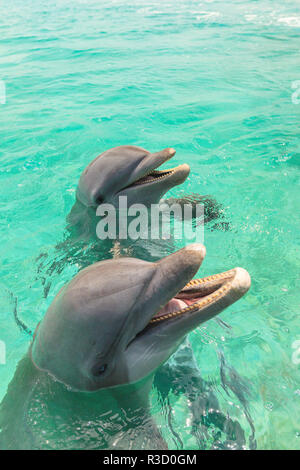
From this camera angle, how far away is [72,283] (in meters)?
3.06

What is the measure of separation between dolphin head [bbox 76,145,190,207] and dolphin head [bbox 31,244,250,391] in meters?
2.43

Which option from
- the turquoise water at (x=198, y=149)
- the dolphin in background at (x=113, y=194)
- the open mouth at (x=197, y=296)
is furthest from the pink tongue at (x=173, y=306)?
the dolphin in background at (x=113, y=194)

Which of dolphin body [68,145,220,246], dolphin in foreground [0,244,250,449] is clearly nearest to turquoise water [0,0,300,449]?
dolphin in foreground [0,244,250,449]

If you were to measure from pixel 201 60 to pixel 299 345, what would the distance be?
1405 cm

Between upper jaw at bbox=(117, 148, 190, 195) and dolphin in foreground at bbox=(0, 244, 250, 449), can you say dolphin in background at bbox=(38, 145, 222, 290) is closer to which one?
upper jaw at bbox=(117, 148, 190, 195)

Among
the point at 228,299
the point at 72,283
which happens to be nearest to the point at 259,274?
the point at 228,299

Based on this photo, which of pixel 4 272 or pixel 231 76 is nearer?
pixel 4 272

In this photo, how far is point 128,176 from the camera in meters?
5.36

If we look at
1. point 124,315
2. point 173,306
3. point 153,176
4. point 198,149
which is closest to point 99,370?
point 124,315

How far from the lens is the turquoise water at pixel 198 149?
4.29m

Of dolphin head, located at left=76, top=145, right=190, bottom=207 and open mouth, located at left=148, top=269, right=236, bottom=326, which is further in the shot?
dolphin head, located at left=76, top=145, right=190, bottom=207

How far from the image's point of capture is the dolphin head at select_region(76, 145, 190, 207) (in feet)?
17.3
